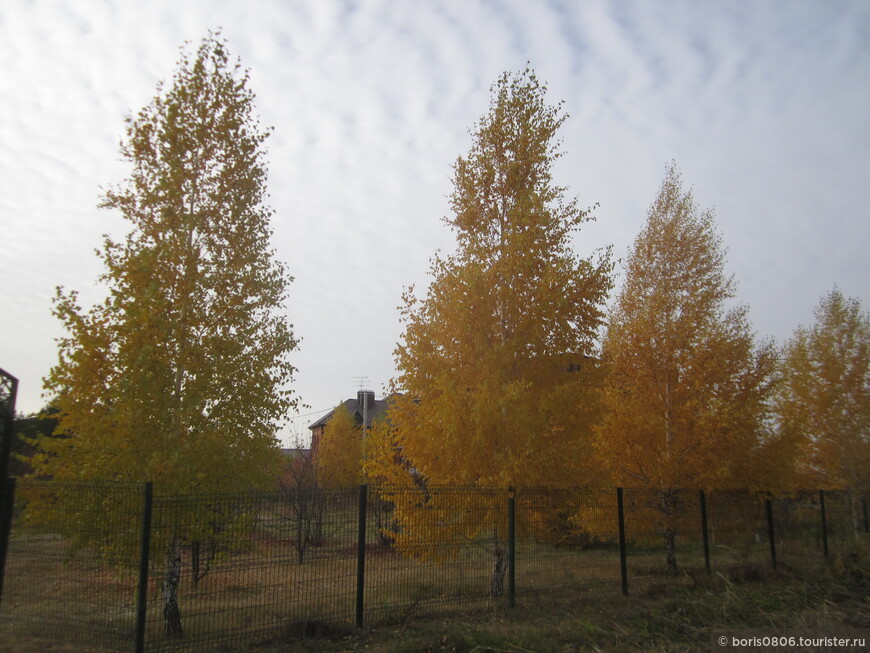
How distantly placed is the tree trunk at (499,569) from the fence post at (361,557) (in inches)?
117

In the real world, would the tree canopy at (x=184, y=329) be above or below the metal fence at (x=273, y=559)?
above

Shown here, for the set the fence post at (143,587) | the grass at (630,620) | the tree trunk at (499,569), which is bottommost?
the grass at (630,620)

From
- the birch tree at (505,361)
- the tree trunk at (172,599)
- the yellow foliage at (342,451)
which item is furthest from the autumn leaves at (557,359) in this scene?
the yellow foliage at (342,451)

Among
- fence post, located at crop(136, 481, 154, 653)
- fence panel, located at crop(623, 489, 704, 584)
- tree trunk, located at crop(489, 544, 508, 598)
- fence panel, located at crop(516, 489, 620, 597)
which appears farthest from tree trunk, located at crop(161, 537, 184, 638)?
fence panel, located at crop(623, 489, 704, 584)

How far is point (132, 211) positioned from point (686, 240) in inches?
523

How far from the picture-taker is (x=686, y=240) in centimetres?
1622

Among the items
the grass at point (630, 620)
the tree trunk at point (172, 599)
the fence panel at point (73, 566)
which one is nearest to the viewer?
the fence panel at point (73, 566)

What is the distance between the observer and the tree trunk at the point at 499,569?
397 inches

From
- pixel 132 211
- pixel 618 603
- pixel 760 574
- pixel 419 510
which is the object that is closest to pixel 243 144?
pixel 132 211

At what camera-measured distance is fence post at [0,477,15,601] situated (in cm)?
673

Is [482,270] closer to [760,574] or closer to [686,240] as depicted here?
[686,240]

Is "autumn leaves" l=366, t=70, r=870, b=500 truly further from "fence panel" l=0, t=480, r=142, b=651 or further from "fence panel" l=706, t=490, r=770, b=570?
"fence panel" l=0, t=480, r=142, b=651

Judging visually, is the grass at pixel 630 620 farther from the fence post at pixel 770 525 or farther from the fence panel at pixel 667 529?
the fence post at pixel 770 525

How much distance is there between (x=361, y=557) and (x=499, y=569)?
3.30 metres
